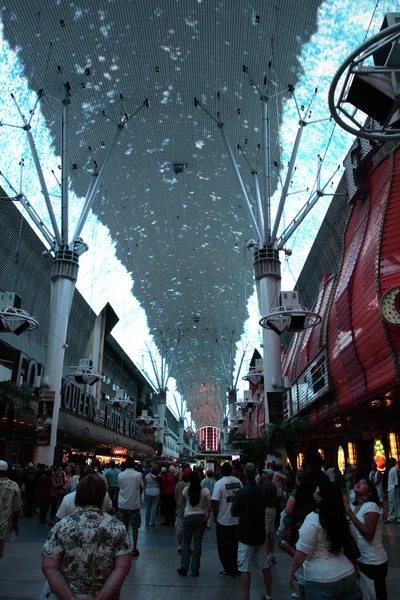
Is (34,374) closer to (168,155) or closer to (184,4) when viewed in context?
(168,155)

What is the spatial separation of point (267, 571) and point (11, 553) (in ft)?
15.1

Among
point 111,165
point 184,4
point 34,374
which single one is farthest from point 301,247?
point 34,374

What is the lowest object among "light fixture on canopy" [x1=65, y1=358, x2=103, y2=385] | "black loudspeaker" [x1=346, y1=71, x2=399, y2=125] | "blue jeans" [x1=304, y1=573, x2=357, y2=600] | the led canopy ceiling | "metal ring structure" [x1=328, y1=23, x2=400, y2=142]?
"blue jeans" [x1=304, y1=573, x2=357, y2=600]

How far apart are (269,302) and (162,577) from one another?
17.0m

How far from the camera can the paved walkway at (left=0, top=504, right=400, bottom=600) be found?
19.6 ft

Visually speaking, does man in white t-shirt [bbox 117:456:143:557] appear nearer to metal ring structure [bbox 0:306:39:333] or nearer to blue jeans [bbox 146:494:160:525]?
blue jeans [bbox 146:494:160:525]

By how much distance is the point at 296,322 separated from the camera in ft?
59.1

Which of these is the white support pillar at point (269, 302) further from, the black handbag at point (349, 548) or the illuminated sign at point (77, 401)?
the black handbag at point (349, 548)

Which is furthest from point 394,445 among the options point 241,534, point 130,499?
point 241,534

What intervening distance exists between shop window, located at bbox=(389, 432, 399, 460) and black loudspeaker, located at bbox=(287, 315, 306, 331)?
5652 mm

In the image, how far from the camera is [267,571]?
5910 mm

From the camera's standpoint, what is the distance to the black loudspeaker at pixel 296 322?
1792 centimetres

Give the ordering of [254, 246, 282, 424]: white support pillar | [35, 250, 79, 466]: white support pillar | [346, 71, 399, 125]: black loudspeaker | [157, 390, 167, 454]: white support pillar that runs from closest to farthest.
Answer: [346, 71, 399, 125]: black loudspeaker
[254, 246, 282, 424]: white support pillar
[35, 250, 79, 466]: white support pillar
[157, 390, 167, 454]: white support pillar

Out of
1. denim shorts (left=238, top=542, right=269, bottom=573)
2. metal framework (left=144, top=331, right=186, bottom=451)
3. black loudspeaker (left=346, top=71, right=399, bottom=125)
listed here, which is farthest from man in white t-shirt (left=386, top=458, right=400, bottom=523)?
metal framework (left=144, top=331, right=186, bottom=451)
